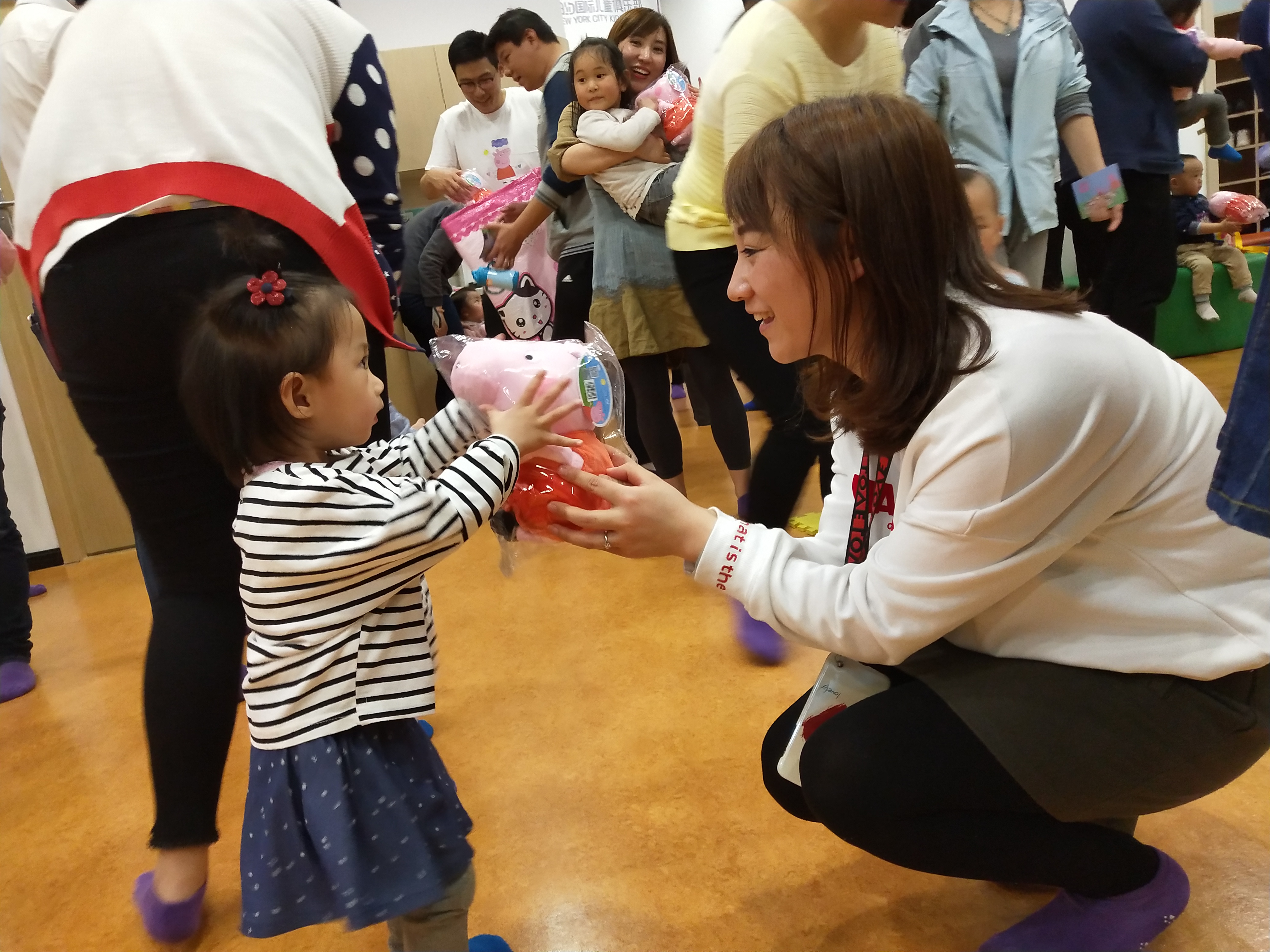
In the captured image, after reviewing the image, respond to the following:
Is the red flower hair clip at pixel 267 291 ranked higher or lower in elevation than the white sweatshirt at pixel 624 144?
lower

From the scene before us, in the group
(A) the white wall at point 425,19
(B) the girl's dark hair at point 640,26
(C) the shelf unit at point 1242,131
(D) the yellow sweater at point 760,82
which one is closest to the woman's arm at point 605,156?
(B) the girl's dark hair at point 640,26

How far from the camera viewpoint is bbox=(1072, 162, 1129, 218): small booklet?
211 centimetres

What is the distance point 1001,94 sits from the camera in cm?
201

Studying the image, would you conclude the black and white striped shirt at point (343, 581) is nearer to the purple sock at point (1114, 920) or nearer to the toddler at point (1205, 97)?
the purple sock at point (1114, 920)

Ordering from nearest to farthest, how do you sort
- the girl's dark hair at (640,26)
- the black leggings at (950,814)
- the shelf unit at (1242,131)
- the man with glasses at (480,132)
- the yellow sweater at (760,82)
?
the black leggings at (950,814), the yellow sweater at (760,82), the girl's dark hair at (640,26), the man with glasses at (480,132), the shelf unit at (1242,131)

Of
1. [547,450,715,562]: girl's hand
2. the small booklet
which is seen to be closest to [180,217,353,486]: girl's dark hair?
[547,450,715,562]: girl's hand

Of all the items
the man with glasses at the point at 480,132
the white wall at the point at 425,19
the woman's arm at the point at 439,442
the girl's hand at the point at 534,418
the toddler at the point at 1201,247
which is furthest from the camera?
the white wall at the point at 425,19

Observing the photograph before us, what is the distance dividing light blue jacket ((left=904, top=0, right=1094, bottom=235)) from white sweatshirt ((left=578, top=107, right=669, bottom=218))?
0.59 meters

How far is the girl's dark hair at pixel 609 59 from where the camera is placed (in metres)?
2.07

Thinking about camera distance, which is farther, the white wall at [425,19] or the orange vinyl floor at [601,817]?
the white wall at [425,19]

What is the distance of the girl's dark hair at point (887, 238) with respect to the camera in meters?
0.77

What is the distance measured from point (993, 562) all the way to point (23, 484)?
3.16 meters

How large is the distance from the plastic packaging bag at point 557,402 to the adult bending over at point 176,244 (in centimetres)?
17

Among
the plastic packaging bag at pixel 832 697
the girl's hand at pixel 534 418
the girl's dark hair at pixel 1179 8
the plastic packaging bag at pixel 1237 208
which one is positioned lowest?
the plastic packaging bag at pixel 832 697
